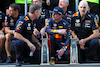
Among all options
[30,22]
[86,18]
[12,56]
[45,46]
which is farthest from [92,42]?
[12,56]

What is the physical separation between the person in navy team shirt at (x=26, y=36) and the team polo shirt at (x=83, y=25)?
91 cm

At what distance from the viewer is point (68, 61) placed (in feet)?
18.4

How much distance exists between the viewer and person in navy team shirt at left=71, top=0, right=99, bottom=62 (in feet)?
17.4

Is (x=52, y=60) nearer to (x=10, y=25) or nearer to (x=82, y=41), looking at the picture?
(x=82, y=41)

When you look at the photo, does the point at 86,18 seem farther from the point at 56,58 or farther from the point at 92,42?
the point at 56,58

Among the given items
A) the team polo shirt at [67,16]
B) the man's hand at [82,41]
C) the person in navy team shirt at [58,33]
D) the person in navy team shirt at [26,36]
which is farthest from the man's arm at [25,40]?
the team polo shirt at [67,16]

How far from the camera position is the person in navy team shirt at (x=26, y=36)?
487 centimetres

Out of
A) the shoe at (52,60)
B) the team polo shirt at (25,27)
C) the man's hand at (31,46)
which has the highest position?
the team polo shirt at (25,27)

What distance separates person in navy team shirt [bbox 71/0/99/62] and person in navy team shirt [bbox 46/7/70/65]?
326 mm

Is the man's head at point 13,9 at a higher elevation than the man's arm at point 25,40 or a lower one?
higher

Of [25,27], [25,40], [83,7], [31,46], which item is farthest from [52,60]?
[83,7]

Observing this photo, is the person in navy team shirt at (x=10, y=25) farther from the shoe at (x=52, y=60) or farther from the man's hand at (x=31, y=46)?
the shoe at (x=52, y=60)

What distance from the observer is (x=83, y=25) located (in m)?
5.46

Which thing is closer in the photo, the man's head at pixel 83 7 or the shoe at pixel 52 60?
the shoe at pixel 52 60
